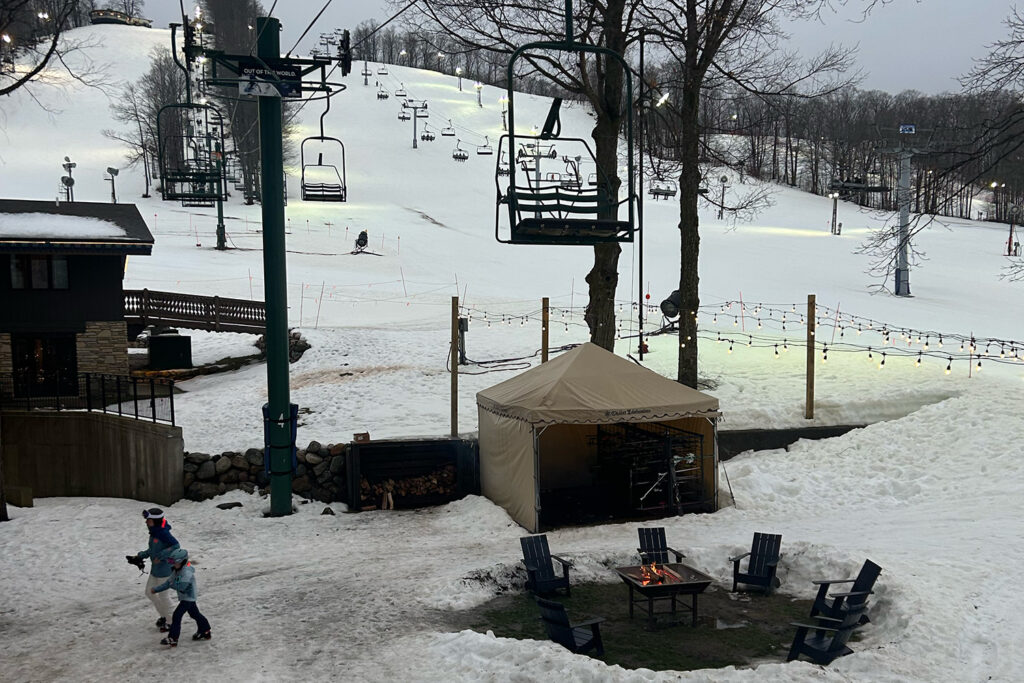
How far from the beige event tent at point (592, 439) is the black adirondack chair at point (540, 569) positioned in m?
2.25

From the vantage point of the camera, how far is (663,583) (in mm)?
9555

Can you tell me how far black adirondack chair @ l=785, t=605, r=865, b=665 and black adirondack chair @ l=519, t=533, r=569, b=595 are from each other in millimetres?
3033

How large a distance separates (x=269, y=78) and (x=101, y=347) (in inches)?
481

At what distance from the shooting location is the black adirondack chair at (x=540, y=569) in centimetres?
1039

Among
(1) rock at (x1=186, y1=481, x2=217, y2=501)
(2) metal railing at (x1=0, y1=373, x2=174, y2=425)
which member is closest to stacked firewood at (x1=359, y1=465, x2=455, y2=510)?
(1) rock at (x1=186, y1=481, x2=217, y2=501)

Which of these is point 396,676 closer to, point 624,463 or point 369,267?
point 624,463

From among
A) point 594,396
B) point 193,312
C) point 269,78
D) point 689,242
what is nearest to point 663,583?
point 594,396

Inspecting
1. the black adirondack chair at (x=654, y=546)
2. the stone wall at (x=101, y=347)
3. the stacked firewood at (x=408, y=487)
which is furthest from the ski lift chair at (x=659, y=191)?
the stone wall at (x=101, y=347)

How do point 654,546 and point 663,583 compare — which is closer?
point 663,583

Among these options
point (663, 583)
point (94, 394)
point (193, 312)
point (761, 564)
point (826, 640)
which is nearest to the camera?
point (826, 640)

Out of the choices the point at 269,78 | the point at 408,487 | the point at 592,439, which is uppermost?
the point at 269,78

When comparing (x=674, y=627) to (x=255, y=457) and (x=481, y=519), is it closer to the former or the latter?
(x=481, y=519)

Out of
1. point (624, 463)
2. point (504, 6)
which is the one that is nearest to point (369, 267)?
point (504, 6)

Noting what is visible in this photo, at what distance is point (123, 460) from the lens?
15.4 m
